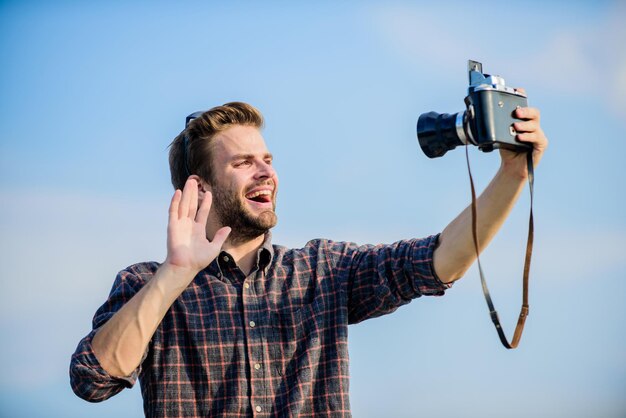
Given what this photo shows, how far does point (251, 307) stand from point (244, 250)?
45 centimetres

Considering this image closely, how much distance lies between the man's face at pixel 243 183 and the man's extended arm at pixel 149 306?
2.24ft

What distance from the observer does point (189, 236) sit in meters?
4.33

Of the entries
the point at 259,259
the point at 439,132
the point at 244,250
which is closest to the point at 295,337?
the point at 259,259

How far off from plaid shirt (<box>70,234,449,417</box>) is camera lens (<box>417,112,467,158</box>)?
22.9 inches

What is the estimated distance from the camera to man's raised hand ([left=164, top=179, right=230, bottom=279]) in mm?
4254

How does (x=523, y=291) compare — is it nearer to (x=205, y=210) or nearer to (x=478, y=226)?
(x=478, y=226)

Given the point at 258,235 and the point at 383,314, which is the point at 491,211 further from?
the point at 258,235

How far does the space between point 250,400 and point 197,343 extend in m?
0.40

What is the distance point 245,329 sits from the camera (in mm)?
4555

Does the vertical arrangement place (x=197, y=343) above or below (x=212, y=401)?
above

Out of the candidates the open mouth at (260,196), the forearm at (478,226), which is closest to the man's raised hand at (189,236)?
the open mouth at (260,196)

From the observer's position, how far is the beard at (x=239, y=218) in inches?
195

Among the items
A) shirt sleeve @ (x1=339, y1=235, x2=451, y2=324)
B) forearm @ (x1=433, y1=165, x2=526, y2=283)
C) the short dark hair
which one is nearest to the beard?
the short dark hair

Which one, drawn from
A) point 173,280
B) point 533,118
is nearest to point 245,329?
point 173,280
